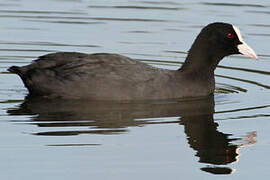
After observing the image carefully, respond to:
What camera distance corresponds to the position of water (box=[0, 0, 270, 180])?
317 inches

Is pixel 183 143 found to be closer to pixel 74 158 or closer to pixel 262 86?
pixel 74 158

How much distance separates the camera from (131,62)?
11336 mm

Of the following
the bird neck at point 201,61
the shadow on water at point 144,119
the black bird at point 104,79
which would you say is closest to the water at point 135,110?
the shadow on water at point 144,119

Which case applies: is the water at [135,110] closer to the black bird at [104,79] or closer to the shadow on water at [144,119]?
the shadow on water at [144,119]

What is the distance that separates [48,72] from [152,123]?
6.74ft

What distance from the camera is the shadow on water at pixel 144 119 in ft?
28.6

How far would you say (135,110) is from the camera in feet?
35.0

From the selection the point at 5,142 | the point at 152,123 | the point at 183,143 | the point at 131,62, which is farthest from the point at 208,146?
Result: the point at 131,62

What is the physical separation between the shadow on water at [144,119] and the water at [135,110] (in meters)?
0.01

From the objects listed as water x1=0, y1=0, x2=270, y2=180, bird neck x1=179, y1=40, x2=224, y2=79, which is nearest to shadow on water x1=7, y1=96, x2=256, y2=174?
water x1=0, y1=0, x2=270, y2=180

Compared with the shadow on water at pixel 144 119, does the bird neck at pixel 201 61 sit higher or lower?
higher

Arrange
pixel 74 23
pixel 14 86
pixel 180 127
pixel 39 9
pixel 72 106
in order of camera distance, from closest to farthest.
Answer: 1. pixel 180 127
2. pixel 72 106
3. pixel 14 86
4. pixel 74 23
5. pixel 39 9

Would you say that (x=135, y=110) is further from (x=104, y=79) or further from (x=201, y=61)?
(x=201, y=61)

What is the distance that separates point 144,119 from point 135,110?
24.0 inches
